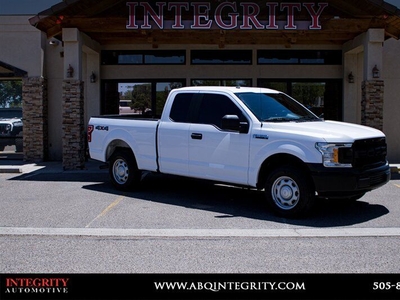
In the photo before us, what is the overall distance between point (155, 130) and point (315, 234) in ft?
13.3

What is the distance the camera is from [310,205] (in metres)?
8.18

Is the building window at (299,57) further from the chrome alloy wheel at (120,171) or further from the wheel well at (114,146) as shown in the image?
the chrome alloy wheel at (120,171)

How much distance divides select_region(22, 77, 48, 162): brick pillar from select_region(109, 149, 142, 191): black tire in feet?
19.7

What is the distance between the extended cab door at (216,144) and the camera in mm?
8844

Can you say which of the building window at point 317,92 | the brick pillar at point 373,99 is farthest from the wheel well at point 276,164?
the building window at point 317,92

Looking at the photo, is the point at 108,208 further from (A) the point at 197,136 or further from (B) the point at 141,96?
(B) the point at 141,96

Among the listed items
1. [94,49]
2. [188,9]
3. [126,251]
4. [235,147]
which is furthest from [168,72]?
[126,251]

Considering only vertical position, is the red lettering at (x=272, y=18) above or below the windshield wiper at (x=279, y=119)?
above

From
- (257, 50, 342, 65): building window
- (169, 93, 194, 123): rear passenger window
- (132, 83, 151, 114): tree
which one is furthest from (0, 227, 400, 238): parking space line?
(257, 50, 342, 65): building window

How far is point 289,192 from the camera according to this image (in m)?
8.31

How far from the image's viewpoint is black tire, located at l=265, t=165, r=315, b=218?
8.12 m

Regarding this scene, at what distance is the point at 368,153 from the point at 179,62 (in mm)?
9551

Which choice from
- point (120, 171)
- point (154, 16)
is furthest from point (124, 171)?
point (154, 16)
